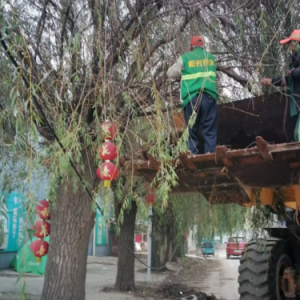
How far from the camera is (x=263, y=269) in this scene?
18.5 feet

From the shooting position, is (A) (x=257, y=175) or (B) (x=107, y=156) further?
(B) (x=107, y=156)

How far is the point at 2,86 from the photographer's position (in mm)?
4246

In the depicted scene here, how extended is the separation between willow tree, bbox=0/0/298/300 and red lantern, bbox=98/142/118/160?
127 mm

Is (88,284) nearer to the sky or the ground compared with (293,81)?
nearer to the ground

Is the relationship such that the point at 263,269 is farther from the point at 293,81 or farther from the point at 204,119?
the point at 293,81

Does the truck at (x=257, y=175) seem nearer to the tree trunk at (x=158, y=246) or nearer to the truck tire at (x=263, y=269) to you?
the truck tire at (x=263, y=269)

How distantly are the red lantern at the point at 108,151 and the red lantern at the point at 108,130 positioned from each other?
9cm

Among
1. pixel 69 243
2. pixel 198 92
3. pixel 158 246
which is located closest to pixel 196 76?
pixel 198 92

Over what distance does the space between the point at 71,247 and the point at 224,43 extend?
138 inches

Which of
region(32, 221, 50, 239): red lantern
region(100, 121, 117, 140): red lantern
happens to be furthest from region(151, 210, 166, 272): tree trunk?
region(100, 121, 117, 140): red lantern

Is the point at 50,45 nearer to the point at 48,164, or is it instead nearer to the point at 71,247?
the point at 48,164

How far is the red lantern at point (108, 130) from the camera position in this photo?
4.35 metres

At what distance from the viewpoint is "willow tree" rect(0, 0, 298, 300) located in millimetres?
4703

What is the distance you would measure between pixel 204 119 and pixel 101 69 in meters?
1.23
